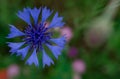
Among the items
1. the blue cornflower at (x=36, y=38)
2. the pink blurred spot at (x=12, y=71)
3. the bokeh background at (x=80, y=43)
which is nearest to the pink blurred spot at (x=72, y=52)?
the bokeh background at (x=80, y=43)

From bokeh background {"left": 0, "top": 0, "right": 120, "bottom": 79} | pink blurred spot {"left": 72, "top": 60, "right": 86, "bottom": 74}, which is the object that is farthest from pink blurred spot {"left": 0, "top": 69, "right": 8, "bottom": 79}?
pink blurred spot {"left": 72, "top": 60, "right": 86, "bottom": 74}

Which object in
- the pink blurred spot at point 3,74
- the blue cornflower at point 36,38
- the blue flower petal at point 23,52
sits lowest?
the blue flower petal at point 23,52

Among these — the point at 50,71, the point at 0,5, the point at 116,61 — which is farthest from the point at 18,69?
the point at 116,61

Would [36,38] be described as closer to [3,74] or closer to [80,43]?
[3,74]

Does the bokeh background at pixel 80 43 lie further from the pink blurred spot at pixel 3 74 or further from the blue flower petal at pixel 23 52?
the blue flower petal at pixel 23 52

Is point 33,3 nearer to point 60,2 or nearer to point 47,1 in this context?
point 47,1

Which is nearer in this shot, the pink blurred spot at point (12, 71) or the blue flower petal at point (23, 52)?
the blue flower petal at point (23, 52)
